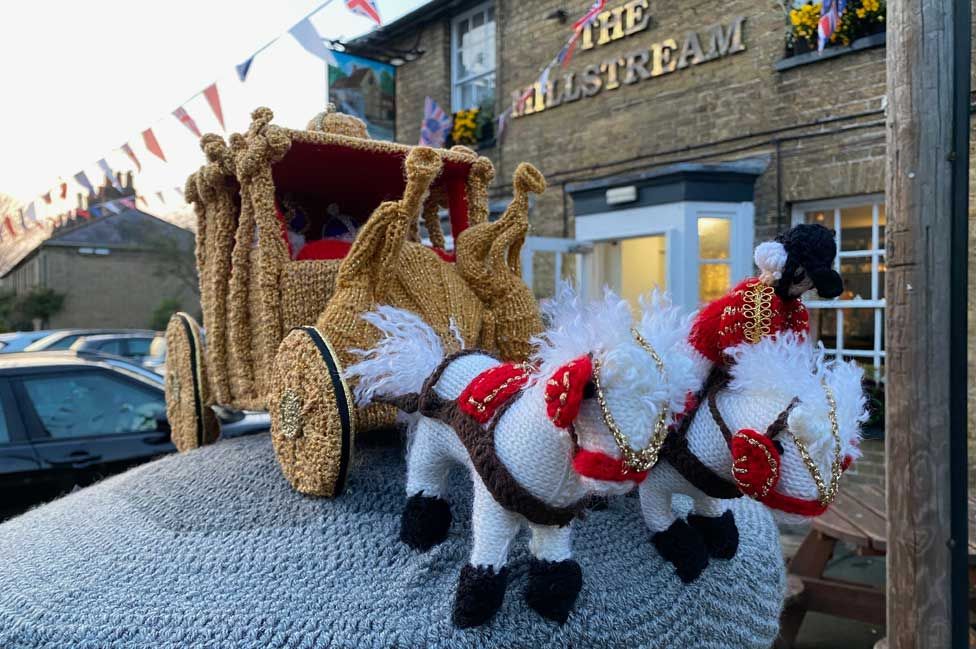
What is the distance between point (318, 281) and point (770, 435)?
1091 millimetres

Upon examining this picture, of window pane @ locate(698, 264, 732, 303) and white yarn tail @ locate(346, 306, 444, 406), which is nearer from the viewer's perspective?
white yarn tail @ locate(346, 306, 444, 406)

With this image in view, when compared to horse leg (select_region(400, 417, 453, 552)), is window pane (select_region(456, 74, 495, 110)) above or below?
above

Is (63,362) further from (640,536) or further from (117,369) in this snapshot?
(640,536)

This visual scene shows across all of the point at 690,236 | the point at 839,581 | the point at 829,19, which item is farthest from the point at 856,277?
the point at 839,581

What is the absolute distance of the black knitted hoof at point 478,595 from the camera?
108cm

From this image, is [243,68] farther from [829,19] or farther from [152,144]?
[829,19]

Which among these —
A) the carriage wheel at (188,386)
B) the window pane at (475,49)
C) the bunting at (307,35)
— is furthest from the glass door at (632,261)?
the carriage wheel at (188,386)

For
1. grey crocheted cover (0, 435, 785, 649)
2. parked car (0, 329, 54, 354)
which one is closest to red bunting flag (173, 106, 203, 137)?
parked car (0, 329, 54, 354)

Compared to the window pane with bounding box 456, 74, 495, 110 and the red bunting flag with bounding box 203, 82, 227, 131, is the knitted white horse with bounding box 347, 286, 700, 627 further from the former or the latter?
the window pane with bounding box 456, 74, 495, 110

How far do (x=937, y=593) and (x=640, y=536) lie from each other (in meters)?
1.29

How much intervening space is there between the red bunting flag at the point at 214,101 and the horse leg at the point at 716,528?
3.40m

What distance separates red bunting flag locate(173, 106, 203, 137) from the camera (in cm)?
387

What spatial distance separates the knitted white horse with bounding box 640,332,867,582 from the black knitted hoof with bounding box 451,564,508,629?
0.34m

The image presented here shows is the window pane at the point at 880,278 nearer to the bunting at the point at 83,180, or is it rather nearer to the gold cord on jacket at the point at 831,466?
the gold cord on jacket at the point at 831,466
